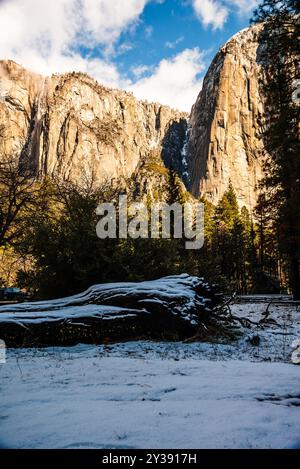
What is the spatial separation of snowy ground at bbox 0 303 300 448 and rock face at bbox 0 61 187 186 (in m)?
132

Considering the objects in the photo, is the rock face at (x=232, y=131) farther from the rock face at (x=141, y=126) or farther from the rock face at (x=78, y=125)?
the rock face at (x=78, y=125)

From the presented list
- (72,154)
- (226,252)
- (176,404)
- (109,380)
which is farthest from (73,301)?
(72,154)

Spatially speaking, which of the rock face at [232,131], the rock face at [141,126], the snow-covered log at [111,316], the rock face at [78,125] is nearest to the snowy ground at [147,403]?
the snow-covered log at [111,316]

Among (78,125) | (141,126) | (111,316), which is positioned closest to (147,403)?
(111,316)

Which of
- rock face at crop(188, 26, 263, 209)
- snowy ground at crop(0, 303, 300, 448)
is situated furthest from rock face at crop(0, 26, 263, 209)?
snowy ground at crop(0, 303, 300, 448)

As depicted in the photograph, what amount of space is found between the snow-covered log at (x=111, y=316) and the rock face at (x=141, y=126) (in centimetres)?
10560

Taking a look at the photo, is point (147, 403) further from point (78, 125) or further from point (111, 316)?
point (78, 125)

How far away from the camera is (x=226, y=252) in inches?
1884

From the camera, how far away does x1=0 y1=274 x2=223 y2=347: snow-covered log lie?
7070 mm

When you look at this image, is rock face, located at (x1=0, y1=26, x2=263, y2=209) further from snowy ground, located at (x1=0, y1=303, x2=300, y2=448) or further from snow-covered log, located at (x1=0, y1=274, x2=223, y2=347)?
snowy ground, located at (x1=0, y1=303, x2=300, y2=448)

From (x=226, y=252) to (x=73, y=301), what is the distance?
137ft

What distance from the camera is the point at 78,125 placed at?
491 feet
